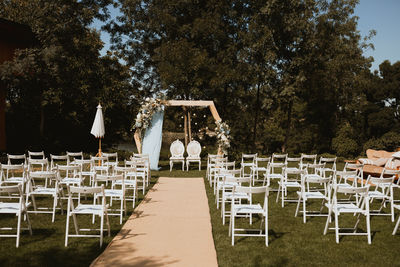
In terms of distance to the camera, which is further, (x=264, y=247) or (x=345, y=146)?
(x=345, y=146)

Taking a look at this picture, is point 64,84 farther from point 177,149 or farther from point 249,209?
point 249,209

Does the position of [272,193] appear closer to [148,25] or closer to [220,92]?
[220,92]

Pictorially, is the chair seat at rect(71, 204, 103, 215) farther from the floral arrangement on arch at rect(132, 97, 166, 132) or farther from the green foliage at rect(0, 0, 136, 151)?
the green foliage at rect(0, 0, 136, 151)

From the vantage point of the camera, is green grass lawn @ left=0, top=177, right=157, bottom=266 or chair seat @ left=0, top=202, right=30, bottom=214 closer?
green grass lawn @ left=0, top=177, right=157, bottom=266

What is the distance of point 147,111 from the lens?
1576 centimetres

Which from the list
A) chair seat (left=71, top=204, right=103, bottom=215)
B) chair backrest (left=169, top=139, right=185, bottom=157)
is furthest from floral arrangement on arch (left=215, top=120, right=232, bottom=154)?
chair seat (left=71, top=204, right=103, bottom=215)

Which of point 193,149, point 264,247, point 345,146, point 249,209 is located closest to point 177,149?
point 193,149

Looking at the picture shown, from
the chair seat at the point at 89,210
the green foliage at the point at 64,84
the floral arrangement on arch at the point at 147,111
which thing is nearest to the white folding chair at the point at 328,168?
the chair seat at the point at 89,210

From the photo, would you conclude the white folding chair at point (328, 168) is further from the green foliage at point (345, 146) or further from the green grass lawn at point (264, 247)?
the green foliage at point (345, 146)

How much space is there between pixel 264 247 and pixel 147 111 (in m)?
10.4

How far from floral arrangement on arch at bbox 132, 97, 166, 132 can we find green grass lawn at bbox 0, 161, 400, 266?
8088mm

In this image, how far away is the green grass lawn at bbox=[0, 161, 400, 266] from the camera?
18.0ft

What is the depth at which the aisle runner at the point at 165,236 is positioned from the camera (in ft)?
17.7

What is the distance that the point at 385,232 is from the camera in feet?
23.4
